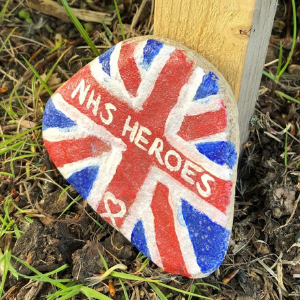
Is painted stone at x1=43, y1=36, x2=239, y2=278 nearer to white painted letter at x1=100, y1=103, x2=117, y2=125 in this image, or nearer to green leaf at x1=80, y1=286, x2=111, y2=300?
white painted letter at x1=100, y1=103, x2=117, y2=125

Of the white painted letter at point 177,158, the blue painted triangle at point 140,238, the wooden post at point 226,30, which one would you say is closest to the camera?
the wooden post at point 226,30

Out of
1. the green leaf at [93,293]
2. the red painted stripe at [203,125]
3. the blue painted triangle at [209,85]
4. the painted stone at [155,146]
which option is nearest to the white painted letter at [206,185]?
the painted stone at [155,146]

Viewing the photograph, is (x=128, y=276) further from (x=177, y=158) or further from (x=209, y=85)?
(x=209, y=85)

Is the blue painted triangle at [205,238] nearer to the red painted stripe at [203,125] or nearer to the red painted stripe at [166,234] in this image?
the red painted stripe at [166,234]

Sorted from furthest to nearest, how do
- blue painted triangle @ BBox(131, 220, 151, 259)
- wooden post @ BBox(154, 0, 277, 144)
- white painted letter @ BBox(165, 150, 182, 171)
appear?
blue painted triangle @ BBox(131, 220, 151, 259)
white painted letter @ BBox(165, 150, 182, 171)
wooden post @ BBox(154, 0, 277, 144)

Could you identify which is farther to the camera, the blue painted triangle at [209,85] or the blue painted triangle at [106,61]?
the blue painted triangle at [106,61]

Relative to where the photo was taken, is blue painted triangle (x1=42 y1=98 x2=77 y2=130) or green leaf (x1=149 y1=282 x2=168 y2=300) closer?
green leaf (x1=149 y1=282 x2=168 y2=300)

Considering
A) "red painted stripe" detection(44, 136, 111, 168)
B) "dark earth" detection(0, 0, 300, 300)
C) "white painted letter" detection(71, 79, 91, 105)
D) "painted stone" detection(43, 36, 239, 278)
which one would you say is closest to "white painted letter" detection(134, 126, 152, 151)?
"painted stone" detection(43, 36, 239, 278)

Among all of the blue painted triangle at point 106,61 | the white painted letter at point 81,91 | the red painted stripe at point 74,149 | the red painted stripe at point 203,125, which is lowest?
the red painted stripe at point 74,149
